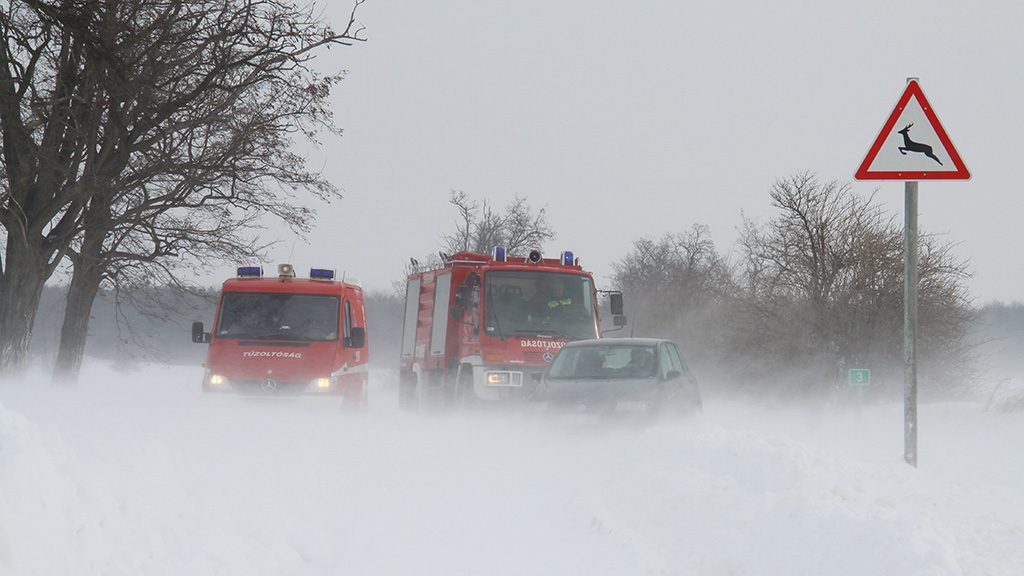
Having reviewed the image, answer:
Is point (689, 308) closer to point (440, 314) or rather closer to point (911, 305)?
point (440, 314)

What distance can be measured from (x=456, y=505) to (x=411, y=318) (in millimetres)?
12534

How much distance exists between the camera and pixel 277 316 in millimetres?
14547

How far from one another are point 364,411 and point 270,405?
6.81 feet

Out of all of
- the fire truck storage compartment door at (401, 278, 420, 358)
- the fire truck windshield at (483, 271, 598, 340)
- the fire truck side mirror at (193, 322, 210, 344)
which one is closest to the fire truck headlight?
the fire truck windshield at (483, 271, 598, 340)

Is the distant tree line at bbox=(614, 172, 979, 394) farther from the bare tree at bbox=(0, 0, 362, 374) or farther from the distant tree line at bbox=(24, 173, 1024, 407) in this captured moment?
the bare tree at bbox=(0, 0, 362, 374)

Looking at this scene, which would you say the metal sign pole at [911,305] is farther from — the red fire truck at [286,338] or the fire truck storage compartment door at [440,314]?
the fire truck storage compartment door at [440,314]

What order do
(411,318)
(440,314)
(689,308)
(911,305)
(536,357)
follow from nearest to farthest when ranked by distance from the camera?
1. (911,305)
2. (536,357)
3. (440,314)
4. (411,318)
5. (689,308)

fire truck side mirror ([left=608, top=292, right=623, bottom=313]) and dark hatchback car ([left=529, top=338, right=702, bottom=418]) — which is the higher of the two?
fire truck side mirror ([left=608, top=292, right=623, bottom=313])

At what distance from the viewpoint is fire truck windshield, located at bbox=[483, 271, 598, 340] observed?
1548 cm

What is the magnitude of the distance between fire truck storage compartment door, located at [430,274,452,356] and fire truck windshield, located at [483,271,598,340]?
1651mm

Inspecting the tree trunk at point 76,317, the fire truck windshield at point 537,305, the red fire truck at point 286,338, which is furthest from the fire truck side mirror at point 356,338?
the tree trunk at point 76,317

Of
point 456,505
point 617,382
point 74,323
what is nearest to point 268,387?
point 617,382

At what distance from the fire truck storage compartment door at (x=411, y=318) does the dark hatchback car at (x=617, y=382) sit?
267 inches

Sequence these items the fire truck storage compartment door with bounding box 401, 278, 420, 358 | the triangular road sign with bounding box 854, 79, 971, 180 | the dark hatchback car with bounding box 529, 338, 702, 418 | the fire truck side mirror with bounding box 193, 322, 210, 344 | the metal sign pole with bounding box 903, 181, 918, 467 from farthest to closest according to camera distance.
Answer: the fire truck storage compartment door with bounding box 401, 278, 420, 358, the fire truck side mirror with bounding box 193, 322, 210, 344, the dark hatchback car with bounding box 529, 338, 702, 418, the metal sign pole with bounding box 903, 181, 918, 467, the triangular road sign with bounding box 854, 79, 971, 180
